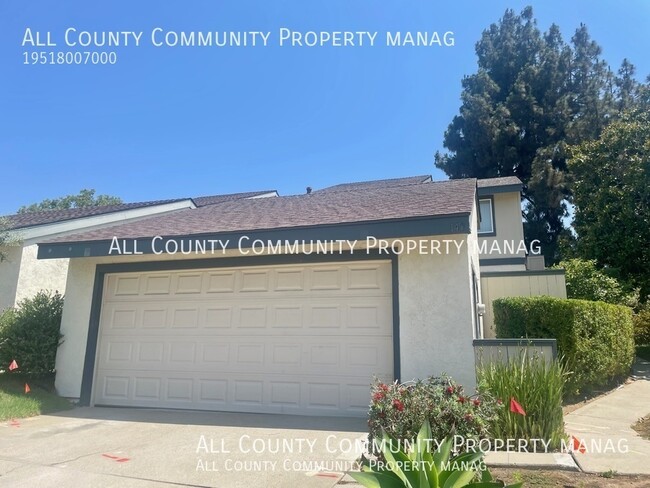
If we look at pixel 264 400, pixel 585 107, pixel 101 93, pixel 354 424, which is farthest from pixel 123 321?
pixel 585 107

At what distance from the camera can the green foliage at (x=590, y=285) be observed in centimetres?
1439

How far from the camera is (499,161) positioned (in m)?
29.4

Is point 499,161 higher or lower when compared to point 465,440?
higher

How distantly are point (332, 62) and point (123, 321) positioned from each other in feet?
23.6

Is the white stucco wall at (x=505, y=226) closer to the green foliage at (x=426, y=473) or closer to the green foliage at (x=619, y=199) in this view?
the green foliage at (x=619, y=199)

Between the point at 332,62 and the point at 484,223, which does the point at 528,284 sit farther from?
the point at 332,62

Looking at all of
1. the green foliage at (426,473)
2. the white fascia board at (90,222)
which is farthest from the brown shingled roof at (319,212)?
the green foliage at (426,473)

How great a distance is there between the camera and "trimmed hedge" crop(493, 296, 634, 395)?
27.1ft

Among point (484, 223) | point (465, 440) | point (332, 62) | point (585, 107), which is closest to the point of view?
point (465, 440)

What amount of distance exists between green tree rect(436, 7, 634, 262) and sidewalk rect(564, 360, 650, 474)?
63.3 ft

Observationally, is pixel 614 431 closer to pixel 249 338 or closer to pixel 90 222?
pixel 249 338

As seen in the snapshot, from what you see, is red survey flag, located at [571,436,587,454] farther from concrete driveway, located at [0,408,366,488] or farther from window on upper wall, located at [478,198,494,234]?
window on upper wall, located at [478,198,494,234]

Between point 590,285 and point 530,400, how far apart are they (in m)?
11.7

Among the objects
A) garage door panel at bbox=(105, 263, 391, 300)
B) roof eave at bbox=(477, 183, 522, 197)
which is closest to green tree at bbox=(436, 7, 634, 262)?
roof eave at bbox=(477, 183, 522, 197)
